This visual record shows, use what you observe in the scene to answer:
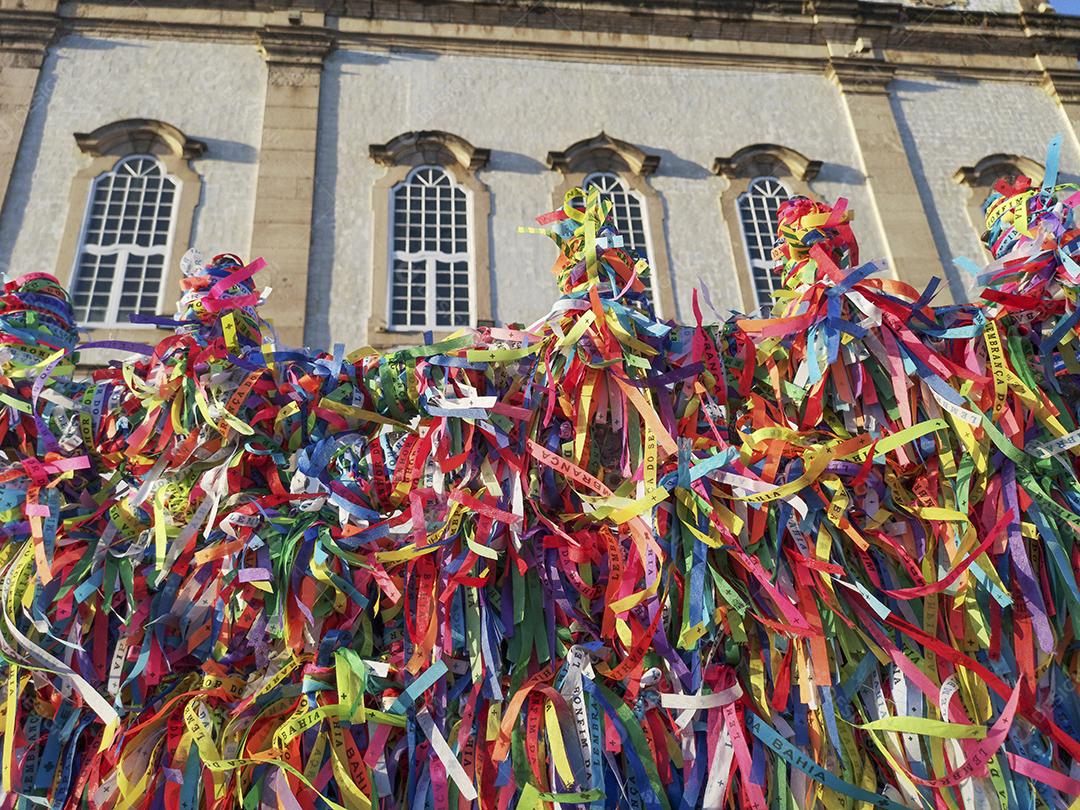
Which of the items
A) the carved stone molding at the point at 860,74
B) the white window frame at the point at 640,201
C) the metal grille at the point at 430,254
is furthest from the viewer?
the carved stone molding at the point at 860,74

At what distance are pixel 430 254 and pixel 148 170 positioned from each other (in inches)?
124

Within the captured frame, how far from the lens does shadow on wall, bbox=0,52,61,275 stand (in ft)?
25.3

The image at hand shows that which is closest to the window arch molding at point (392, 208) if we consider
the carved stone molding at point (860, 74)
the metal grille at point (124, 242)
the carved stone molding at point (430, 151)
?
the carved stone molding at point (430, 151)

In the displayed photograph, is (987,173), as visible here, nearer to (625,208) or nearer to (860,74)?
(860,74)

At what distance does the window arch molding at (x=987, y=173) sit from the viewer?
29.9 feet

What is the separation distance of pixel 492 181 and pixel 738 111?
312cm

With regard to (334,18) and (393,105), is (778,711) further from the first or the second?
(334,18)

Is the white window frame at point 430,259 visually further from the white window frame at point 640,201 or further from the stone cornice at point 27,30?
the stone cornice at point 27,30

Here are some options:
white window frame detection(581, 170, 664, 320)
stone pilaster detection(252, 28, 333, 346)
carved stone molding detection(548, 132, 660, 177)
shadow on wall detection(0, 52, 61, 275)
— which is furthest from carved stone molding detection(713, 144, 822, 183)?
shadow on wall detection(0, 52, 61, 275)

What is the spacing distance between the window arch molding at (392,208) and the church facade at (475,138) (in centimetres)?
3

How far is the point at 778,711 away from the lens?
267 cm

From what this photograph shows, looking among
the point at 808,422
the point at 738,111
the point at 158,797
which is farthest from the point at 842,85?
the point at 158,797

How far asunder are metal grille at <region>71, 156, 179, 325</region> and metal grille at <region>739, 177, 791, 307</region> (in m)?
5.92

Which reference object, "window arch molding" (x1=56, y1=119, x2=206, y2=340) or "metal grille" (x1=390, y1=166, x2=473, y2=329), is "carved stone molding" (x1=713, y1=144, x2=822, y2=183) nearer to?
"metal grille" (x1=390, y1=166, x2=473, y2=329)
